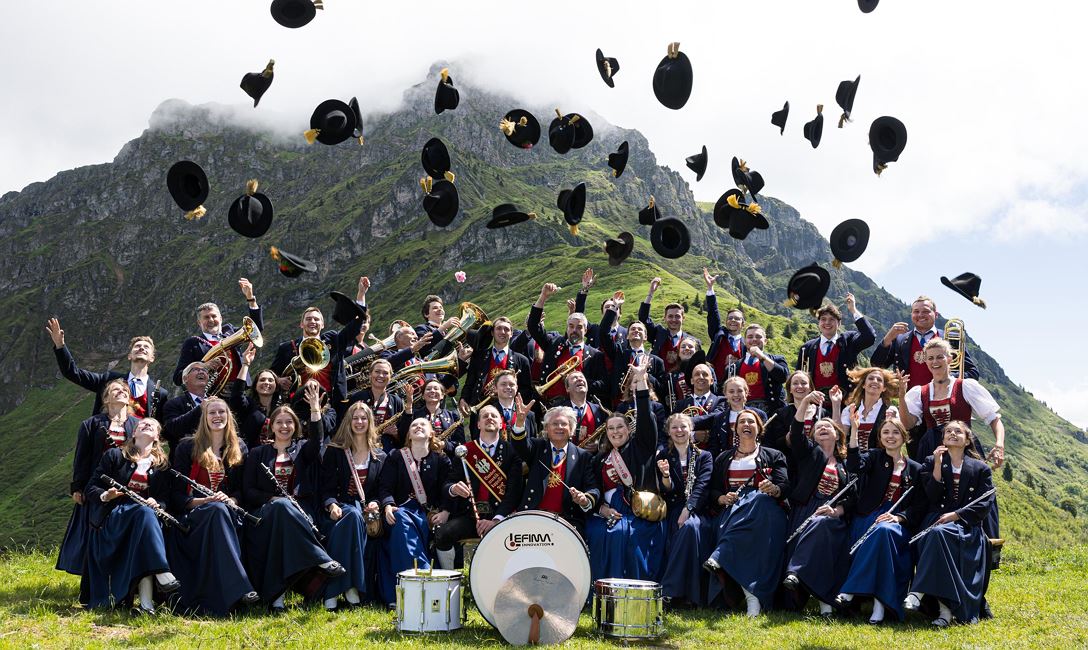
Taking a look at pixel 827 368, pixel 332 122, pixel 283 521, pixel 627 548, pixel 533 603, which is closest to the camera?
pixel 533 603

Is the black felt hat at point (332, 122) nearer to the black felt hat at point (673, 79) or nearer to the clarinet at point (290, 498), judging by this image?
the black felt hat at point (673, 79)

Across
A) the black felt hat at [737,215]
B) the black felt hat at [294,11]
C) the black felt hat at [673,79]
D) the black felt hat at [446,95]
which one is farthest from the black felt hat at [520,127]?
the black felt hat at [294,11]

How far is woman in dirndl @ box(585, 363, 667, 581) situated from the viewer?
372 inches

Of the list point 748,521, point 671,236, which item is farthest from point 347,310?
point 748,521

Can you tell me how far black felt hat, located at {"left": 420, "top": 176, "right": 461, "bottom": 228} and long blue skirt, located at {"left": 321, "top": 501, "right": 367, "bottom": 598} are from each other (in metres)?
5.34

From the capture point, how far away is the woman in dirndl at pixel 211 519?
8.54 meters

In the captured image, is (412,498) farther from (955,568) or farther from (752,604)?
(955,568)

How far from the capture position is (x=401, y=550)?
9.15 metres

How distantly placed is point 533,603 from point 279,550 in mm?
2792

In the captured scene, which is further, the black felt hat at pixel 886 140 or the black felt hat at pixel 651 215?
the black felt hat at pixel 651 215

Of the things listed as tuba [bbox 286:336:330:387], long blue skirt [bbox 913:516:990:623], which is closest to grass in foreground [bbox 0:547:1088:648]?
long blue skirt [bbox 913:516:990:623]

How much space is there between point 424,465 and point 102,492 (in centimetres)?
317

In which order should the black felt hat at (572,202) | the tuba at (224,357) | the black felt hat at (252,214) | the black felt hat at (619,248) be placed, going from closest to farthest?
the tuba at (224,357) < the black felt hat at (252,214) < the black felt hat at (619,248) < the black felt hat at (572,202)

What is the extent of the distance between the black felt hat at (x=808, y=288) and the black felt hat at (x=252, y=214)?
7.29m
